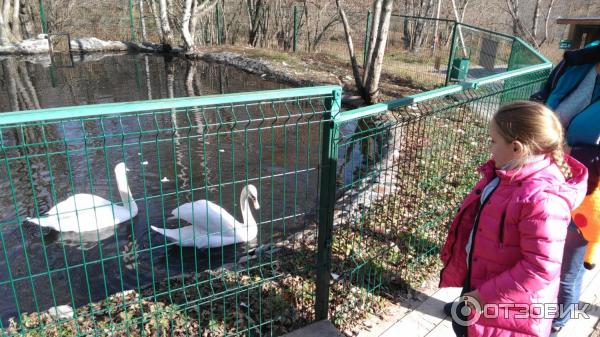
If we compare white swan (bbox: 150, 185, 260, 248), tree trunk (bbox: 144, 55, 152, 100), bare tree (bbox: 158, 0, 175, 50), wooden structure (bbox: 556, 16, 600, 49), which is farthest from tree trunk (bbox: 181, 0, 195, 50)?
wooden structure (bbox: 556, 16, 600, 49)

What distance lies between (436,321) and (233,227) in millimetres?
2374

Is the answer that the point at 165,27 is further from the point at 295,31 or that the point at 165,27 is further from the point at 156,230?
the point at 156,230

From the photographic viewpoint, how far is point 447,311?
10.2 ft

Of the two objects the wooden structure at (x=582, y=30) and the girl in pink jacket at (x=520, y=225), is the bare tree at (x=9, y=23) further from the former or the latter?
the girl in pink jacket at (x=520, y=225)

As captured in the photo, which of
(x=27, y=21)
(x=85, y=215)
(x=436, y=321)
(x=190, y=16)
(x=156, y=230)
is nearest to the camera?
(x=436, y=321)

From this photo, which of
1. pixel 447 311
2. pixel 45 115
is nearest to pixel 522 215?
pixel 447 311

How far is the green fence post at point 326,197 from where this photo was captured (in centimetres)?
252

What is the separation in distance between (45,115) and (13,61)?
19.3m

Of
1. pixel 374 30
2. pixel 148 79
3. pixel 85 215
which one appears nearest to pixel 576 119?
pixel 85 215

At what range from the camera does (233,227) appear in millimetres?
4734

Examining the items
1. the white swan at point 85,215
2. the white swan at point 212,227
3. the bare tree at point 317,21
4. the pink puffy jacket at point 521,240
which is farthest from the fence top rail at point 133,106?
the bare tree at point 317,21

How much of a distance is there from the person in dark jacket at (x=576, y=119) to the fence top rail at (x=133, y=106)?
53.0 inches

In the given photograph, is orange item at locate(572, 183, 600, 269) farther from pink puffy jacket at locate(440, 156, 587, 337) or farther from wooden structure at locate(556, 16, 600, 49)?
wooden structure at locate(556, 16, 600, 49)

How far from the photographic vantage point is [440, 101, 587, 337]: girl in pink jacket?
1781mm
